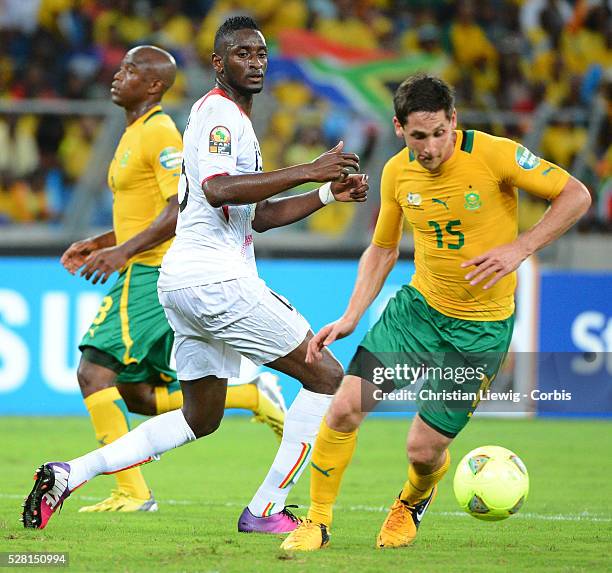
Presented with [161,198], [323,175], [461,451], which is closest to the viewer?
[323,175]

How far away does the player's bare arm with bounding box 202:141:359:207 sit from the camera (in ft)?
17.3

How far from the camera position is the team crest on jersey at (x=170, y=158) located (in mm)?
6798

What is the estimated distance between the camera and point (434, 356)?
5578 mm

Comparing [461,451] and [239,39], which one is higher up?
[239,39]

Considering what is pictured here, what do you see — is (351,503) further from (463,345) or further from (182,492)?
(463,345)

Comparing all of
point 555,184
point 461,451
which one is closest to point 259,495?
point 555,184

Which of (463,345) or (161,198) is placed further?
(161,198)

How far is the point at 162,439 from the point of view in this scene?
572cm

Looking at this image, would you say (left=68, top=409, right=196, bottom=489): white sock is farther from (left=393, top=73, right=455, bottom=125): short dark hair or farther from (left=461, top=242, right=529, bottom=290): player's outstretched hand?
(left=393, top=73, right=455, bottom=125): short dark hair

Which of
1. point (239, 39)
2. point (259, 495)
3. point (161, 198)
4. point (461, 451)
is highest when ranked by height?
point (239, 39)

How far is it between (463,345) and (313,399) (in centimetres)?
73

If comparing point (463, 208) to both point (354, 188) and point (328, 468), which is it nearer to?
point (354, 188)

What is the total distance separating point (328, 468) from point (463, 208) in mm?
1309

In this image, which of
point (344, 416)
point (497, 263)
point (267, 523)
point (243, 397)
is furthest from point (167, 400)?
point (497, 263)
